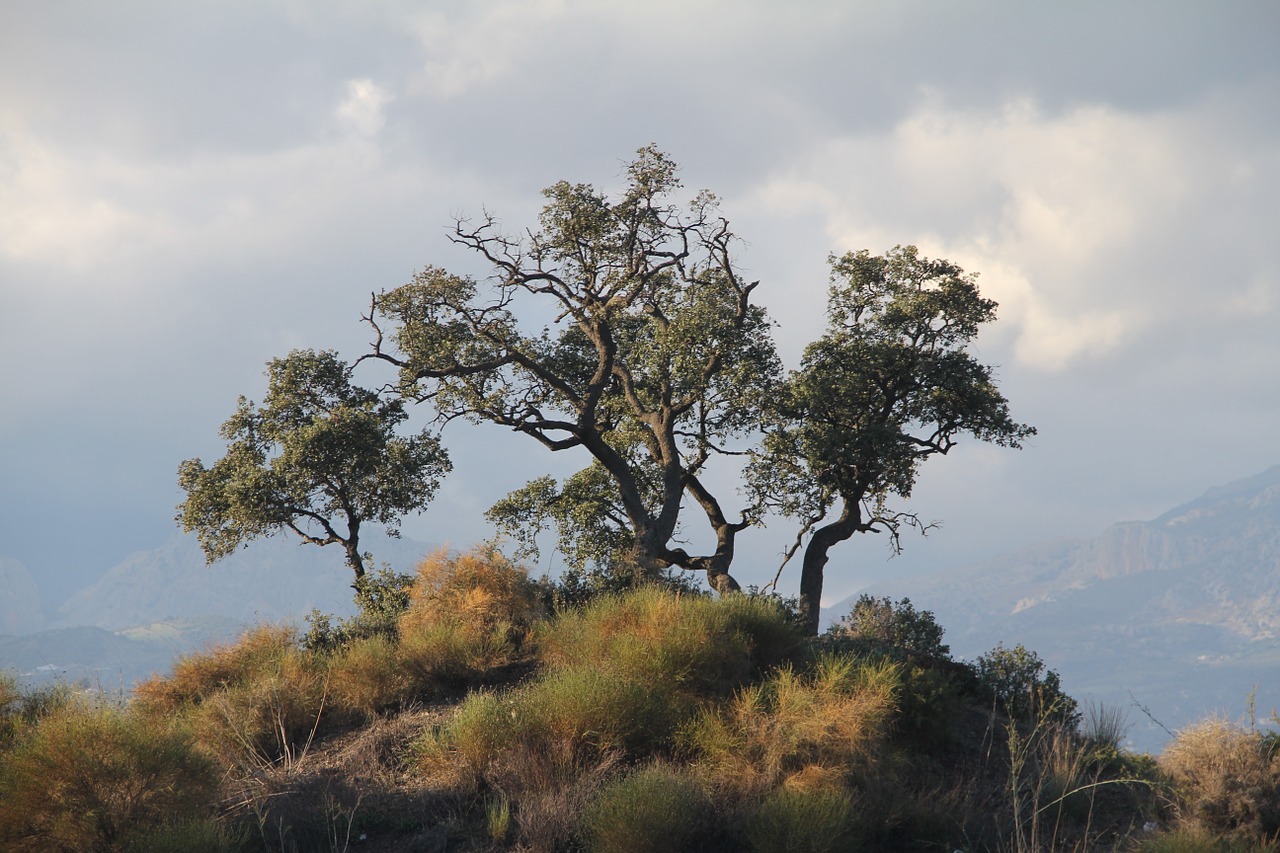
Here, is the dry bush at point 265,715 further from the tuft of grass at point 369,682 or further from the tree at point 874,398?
the tree at point 874,398

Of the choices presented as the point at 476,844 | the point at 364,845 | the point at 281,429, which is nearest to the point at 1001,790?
the point at 476,844

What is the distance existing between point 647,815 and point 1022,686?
437 inches

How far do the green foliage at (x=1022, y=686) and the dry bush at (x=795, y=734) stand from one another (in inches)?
117

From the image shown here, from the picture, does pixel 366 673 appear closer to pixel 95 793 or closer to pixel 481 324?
pixel 95 793

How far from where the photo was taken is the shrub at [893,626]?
71.0 ft

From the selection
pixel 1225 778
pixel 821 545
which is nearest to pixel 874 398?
pixel 821 545

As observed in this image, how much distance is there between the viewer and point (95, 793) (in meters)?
12.1

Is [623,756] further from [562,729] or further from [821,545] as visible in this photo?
[821,545]

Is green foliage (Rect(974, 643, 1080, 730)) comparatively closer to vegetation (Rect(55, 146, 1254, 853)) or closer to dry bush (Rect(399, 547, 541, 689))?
vegetation (Rect(55, 146, 1254, 853))

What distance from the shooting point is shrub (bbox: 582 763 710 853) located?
38.7 ft

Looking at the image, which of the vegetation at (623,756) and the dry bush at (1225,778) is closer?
the vegetation at (623,756)

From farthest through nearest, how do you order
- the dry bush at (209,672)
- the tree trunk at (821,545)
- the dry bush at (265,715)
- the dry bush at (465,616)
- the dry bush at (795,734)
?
the tree trunk at (821,545) < the dry bush at (209,672) < the dry bush at (465,616) < the dry bush at (265,715) < the dry bush at (795,734)

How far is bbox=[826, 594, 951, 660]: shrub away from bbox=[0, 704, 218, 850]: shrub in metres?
11.9

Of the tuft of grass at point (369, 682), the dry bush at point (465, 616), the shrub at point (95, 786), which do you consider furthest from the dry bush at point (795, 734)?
the shrub at point (95, 786)
